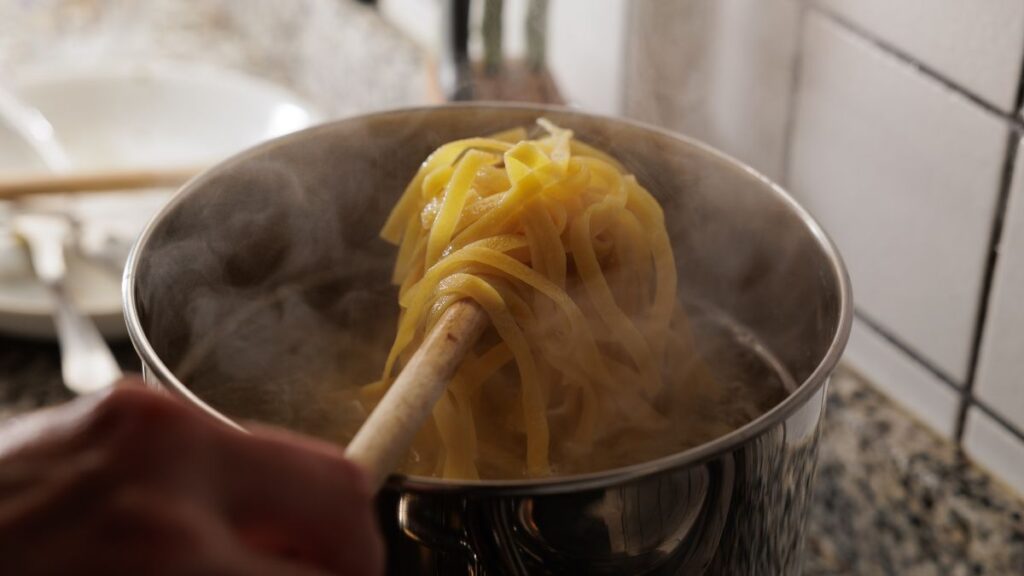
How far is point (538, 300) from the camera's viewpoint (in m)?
0.47

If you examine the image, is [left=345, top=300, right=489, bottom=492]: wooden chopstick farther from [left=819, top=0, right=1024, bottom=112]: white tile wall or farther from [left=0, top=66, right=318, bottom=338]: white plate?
[left=0, top=66, right=318, bottom=338]: white plate

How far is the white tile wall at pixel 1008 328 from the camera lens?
0.57m

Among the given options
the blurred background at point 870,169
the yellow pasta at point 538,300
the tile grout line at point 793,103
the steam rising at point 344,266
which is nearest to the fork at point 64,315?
the blurred background at point 870,169

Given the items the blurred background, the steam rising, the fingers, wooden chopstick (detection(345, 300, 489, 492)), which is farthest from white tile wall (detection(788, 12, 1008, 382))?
the fingers

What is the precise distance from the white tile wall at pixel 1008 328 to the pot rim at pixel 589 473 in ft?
0.52

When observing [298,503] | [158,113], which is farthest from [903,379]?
[158,113]

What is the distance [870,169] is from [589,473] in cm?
33

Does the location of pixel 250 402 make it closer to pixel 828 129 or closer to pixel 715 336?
pixel 715 336

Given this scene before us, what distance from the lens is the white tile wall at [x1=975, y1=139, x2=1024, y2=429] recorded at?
573mm

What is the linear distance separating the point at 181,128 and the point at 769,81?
67 cm

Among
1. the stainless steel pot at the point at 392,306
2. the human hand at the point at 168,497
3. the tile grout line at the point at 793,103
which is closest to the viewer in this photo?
the human hand at the point at 168,497

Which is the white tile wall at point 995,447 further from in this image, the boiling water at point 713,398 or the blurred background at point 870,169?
the boiling water at point 713,398

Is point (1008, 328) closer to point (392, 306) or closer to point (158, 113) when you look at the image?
point (392, 306)

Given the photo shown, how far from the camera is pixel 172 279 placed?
503 mm
